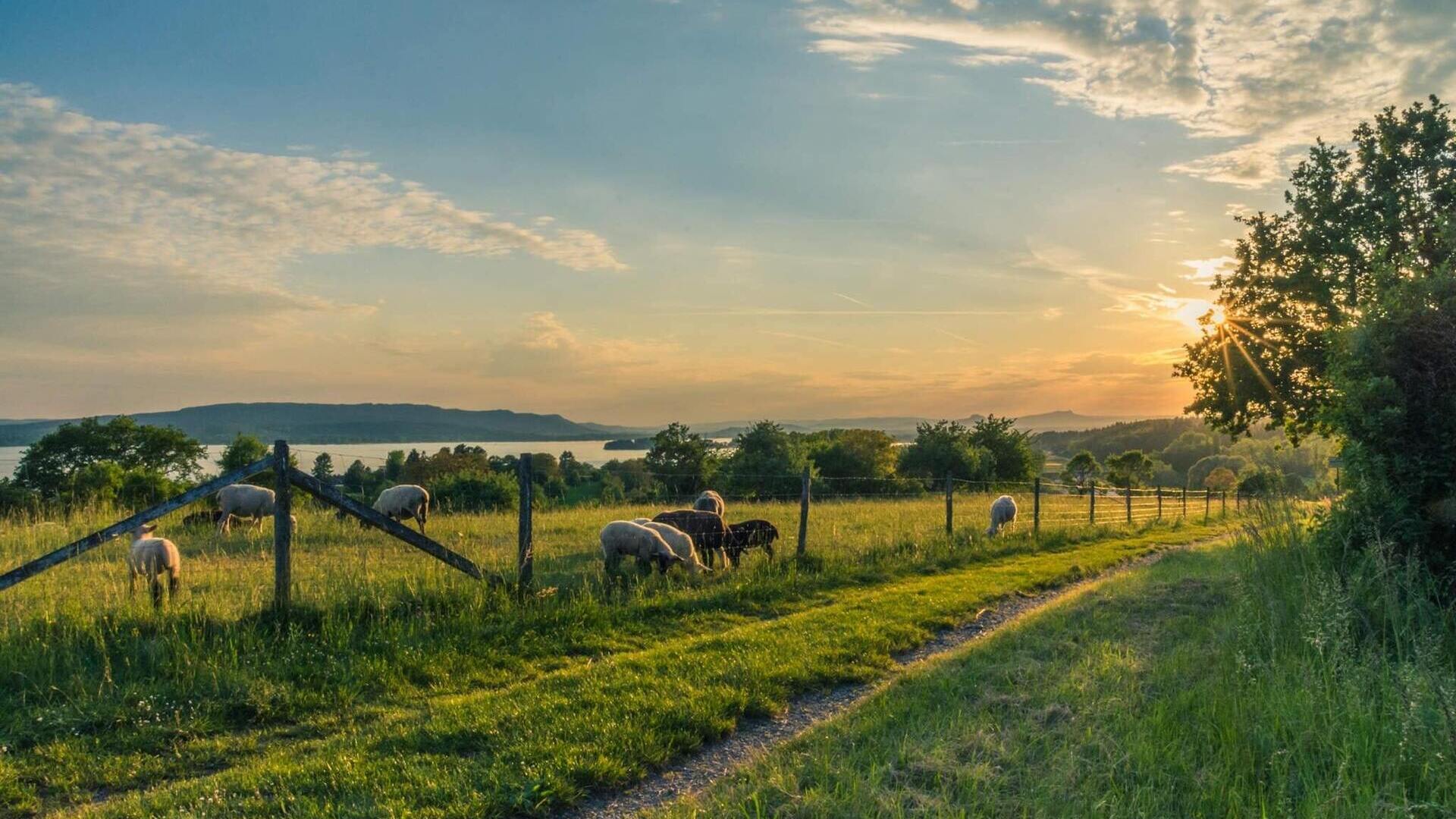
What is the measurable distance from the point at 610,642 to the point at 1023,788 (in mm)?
5346

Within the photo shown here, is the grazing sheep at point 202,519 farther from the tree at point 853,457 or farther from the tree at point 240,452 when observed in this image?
the tree at point 853,457

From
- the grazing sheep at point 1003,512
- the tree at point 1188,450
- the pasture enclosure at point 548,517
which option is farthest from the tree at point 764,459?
the tree at point 1188,450

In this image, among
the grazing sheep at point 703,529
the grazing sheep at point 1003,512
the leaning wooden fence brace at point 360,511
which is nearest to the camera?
the leaning wooden fence brace at point 360,511

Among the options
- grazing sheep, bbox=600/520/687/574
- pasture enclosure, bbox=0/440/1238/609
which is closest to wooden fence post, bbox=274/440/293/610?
pasture enclosure, bbox=0/440/1238/609

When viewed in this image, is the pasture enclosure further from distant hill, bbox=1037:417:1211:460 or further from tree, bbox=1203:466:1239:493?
distant hill, bbox=1037:417:1211:460

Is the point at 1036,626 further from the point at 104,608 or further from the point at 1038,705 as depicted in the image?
the point at 104,608

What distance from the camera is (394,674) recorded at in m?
7.62

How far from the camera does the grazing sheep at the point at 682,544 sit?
13.3m

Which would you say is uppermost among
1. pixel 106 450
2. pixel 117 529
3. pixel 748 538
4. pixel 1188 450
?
pixel 117 529

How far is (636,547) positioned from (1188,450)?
405 feet

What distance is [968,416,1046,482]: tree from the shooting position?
5869 cm

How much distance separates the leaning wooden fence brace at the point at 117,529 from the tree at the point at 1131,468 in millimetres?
70205

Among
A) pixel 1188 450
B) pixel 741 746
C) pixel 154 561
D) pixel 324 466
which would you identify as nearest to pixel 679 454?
pixel 324 466

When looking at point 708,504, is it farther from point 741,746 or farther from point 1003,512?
point 741,746
